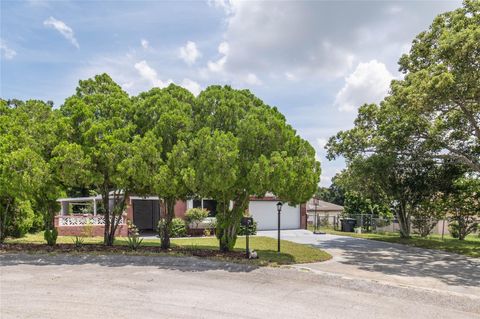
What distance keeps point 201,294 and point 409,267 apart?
25.5 feet

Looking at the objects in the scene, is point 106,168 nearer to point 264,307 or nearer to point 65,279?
point 65,279

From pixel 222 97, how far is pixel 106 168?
4645 millimetres

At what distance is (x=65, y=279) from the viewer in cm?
948

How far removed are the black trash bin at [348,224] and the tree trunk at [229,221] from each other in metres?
17.9

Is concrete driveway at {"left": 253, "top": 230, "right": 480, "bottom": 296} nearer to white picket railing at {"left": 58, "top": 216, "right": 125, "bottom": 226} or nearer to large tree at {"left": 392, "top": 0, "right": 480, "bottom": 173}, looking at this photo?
large tree at {"left": 392, "top": 0, "right": 480, "bottom": 173}

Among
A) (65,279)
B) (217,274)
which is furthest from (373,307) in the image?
(65,279)

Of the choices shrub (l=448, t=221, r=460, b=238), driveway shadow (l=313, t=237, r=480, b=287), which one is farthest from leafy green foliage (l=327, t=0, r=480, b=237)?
driveway shadow (l=313, t=237, r=480, b=287)

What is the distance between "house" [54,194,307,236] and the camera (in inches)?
822

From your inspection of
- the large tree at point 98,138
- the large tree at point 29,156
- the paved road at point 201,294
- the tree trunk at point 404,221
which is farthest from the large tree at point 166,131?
the tree trunk at point 404,221

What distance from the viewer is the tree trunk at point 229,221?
1348 cm

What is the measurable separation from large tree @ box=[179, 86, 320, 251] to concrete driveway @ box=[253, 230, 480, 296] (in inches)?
111

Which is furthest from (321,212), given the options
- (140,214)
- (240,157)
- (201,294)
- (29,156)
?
(201,294)

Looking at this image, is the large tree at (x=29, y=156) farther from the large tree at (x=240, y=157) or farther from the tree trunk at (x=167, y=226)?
the large tree at (x=240, y=157)

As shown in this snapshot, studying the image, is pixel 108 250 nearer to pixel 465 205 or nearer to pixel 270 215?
pixel 270 215
